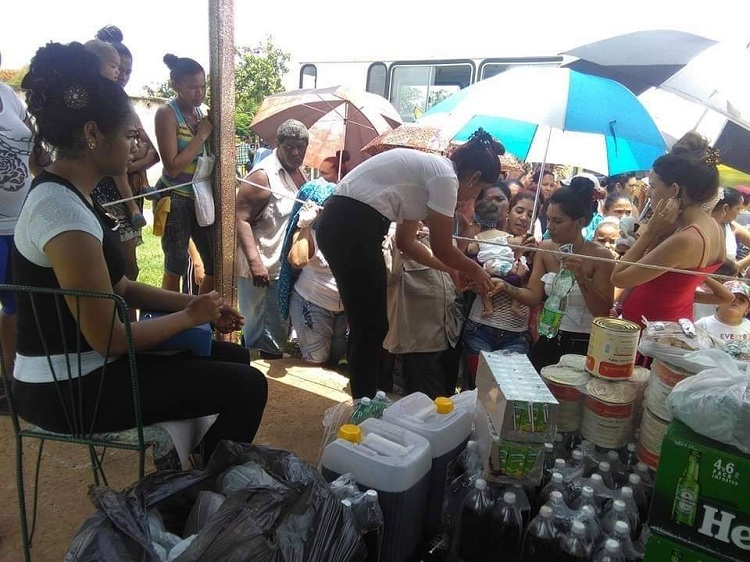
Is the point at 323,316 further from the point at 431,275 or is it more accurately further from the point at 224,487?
the point at 224,487

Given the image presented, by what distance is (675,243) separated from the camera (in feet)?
8.31

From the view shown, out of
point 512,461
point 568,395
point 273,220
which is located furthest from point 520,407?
point 273,220

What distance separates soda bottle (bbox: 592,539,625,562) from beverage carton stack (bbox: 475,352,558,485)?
27 cm

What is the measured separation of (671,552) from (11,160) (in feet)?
10.3

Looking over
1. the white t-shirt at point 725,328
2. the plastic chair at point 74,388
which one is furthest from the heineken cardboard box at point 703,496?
the white t-shirt at point 725,328

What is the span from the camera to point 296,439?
3.15 m

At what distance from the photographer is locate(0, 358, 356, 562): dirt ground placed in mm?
2188

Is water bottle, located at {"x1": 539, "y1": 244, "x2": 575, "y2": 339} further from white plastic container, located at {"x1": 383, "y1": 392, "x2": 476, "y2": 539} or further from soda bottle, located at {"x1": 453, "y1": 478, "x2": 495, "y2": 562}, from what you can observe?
soda bottle, located at {"x1": 453, "y1": 478, "x2": 495, "y2": 562}

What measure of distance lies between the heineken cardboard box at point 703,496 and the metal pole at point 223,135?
8.32 ft

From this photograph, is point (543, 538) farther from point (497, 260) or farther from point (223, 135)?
point (223, 135)

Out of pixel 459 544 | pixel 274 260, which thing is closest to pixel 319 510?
pixel 459 544

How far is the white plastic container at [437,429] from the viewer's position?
72.8 inches

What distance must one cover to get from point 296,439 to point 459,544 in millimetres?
1641

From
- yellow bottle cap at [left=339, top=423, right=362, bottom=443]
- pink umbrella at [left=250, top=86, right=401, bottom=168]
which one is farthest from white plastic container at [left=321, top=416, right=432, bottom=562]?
pink umbrella at [left=250, top=86, right=401, bottom=168]
